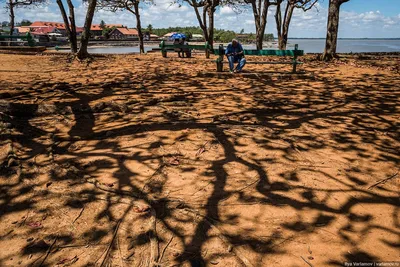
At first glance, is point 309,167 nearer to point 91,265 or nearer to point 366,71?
point 91,265

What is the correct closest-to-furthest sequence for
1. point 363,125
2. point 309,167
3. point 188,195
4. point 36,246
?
point 36,246 → point 188,195 → point 309,167 → point 363,125

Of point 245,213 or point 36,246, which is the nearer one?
point 36,246

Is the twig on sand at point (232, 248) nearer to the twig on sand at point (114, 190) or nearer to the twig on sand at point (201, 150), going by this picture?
the twig on sand at point (114, 190)

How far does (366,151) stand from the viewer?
13.6 ft

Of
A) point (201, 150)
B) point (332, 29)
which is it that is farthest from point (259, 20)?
point (201, 150)

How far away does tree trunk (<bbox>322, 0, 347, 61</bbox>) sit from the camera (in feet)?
44.9

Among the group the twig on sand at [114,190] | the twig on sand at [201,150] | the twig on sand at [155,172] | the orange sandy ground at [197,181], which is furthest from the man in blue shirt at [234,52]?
the twig on sand at [114,190]

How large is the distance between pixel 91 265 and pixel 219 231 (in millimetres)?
1162

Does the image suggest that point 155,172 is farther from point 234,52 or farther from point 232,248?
point 234,52

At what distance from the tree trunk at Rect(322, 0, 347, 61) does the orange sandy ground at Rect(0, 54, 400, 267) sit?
28.0 feet

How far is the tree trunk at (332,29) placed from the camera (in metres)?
13.7

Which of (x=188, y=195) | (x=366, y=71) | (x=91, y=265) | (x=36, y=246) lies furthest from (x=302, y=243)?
(x=366, y=71)

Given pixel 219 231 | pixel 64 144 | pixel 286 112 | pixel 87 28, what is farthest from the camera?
pixel 87 28

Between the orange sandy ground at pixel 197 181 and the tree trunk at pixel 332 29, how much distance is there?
855 centimetres
